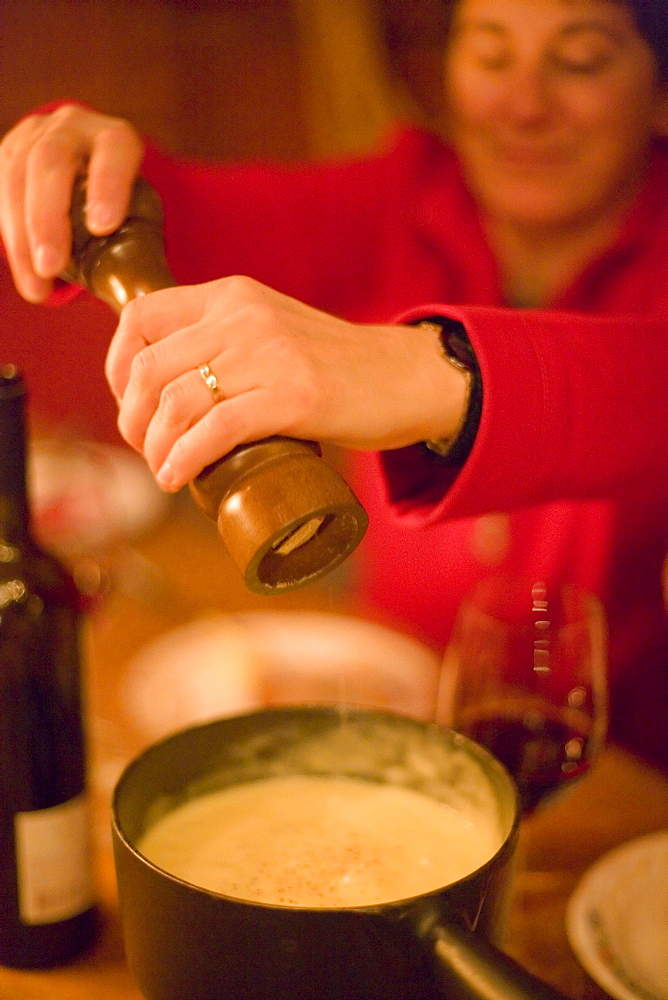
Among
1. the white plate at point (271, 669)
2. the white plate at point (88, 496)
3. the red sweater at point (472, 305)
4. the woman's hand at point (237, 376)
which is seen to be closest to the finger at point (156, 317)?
the woman's hand at point (237, 376)

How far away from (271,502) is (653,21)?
935 mm

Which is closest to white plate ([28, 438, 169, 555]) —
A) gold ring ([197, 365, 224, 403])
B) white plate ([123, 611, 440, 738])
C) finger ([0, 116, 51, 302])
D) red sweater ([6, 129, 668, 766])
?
white plate ([123, 611, 440, 738])

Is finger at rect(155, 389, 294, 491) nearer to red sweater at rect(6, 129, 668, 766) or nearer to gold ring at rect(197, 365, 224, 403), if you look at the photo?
gold ring at rect(197, 365, 224, 403)

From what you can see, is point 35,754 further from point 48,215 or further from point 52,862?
point 48,215

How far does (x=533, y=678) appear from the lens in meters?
0.83

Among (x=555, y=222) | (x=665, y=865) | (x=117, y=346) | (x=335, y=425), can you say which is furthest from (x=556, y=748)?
(x=555, y=222)

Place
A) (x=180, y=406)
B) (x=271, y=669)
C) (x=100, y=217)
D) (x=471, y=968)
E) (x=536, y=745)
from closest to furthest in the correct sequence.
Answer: (x=471, y=968)
(x=180, y=406)
(x=100, y=217)
(x=536, y=745)
(x=271, y=669)

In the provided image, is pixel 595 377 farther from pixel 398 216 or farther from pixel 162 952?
pixel 398 216

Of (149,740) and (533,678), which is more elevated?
(533,678)

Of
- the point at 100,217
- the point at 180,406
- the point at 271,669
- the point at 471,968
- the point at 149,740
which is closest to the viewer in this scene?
the point at 471,968

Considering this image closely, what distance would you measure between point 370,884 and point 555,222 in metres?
1.01

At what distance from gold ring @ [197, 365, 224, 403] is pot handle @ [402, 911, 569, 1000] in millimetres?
302

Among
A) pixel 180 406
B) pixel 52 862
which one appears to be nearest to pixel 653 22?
pixel 180 406

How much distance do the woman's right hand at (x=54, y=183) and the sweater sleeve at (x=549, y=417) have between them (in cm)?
24
